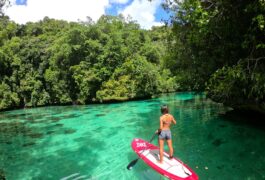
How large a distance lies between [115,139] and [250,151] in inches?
272

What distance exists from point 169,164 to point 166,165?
0.12m

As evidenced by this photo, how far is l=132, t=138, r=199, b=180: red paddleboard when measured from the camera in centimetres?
825

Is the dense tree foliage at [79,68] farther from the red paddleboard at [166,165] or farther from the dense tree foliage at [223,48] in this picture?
the red paddleboard at [166,165]

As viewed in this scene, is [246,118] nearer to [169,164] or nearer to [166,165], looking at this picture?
[169,164]

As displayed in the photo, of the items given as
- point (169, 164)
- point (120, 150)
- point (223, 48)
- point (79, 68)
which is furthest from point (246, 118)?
point (79, 68)

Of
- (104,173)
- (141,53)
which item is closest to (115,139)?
(104,173)

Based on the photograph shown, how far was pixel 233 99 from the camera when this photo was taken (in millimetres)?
16281

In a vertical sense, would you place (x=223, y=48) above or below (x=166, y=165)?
above

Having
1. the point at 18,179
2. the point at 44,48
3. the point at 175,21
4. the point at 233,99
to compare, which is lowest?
the point at 18,179

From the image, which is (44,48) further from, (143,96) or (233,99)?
(233,99)

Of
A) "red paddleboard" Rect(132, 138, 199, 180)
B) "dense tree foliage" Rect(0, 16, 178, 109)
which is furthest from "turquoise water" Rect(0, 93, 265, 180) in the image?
"dense tree foliage" Rect(0, 16, 178, 109)

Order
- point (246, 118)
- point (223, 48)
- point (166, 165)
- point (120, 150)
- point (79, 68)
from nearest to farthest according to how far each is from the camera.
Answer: point (166, 165)
point (223, 48)
point (120, 150)
point (246, 118)
point (79, 68)

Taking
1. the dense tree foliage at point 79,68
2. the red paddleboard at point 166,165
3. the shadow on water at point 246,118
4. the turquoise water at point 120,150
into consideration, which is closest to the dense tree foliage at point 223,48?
the shadow on water at point 246,118

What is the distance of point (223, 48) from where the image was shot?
12.5 m
